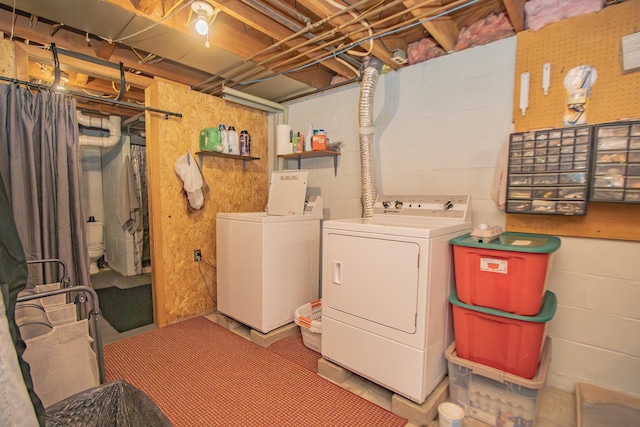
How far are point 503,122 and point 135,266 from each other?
16.2 ft

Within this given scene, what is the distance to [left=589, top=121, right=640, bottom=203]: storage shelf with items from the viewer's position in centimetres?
151

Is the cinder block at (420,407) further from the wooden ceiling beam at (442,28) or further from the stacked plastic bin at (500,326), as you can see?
the wooden ceiling beam at (442,28)

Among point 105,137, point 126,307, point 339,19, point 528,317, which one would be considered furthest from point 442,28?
point 105,137

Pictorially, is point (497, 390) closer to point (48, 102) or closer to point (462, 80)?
point (462, 80)

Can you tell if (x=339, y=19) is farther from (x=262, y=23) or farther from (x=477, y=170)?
(x=477, y=170)

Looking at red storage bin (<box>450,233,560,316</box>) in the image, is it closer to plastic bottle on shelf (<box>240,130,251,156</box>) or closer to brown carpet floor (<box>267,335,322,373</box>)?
brown carpet floor (<box>267,335,322,373</box>)

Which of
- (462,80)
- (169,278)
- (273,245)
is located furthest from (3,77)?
(462,80)

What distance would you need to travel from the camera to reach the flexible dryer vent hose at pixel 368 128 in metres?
2.36

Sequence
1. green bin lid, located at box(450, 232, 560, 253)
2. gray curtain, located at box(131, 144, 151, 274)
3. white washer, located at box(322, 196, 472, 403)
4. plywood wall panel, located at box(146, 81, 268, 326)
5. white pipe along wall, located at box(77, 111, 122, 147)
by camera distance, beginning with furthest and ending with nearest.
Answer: gray curtain, located at box(131, 144, 151, 274) → white pipe along wall, located at box(77, 111, 122, 147) → plywood wall panel, located at box(146, 81, 268, 326) → white washer, located at box(322, 196, 472, 403) → green bin lid, located at box(450, 232, 560, 253)

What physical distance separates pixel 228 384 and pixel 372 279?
1.19m

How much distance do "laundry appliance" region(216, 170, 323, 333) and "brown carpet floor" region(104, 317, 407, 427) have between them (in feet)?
1.04

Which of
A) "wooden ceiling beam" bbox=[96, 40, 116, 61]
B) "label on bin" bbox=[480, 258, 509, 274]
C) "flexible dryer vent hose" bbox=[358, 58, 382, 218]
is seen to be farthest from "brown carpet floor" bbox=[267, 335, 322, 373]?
"wooden ceiling beam" bbox=[96, 40, 116, 61]

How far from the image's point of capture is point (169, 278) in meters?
2.80

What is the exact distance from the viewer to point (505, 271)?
59.4 inches
